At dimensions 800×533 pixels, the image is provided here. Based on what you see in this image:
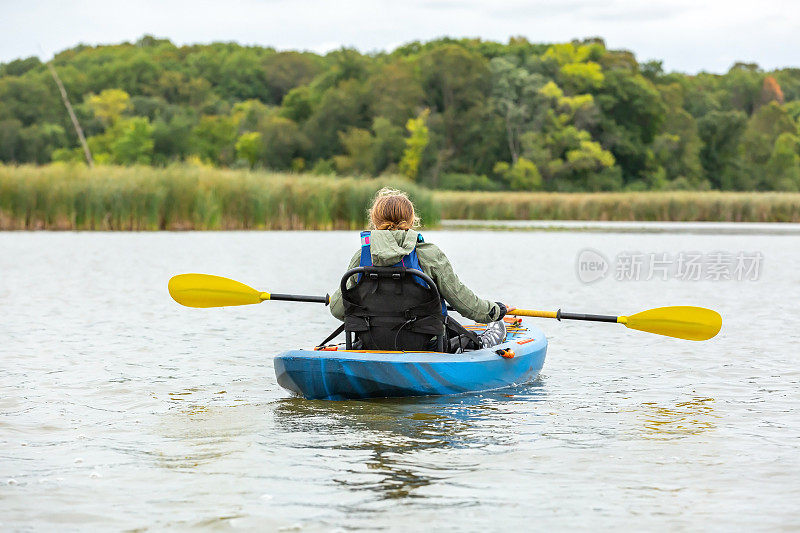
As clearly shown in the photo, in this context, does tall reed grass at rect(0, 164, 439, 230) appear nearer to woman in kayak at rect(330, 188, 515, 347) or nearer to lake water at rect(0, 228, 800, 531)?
lake water at rect(0, 228, 800, 531)

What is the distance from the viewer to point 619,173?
203 feet

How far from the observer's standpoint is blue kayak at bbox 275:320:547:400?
231 inches

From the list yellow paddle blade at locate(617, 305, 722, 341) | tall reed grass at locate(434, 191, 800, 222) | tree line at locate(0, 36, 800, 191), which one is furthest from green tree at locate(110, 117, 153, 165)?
yellow paddle blade at locate(617, 305, 722, 341)

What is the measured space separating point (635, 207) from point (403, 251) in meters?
32.3

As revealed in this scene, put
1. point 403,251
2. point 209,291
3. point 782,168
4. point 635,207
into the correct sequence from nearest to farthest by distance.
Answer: point 403,251 → point 209,291 → point 635,207 → point 782,168

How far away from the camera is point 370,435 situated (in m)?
5.25

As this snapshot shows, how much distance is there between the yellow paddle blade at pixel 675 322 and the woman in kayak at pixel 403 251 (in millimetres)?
1378

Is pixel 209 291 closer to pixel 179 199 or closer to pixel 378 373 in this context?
pixel 378 373

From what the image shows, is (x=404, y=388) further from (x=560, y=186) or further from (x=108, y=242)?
(x=560, y=186)

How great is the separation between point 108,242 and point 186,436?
16.5 m

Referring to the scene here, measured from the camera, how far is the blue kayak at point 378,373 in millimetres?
5879

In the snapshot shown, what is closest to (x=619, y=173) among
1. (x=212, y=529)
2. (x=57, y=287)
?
(x=57, y=287)

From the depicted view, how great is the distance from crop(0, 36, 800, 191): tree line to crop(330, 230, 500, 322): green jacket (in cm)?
5472

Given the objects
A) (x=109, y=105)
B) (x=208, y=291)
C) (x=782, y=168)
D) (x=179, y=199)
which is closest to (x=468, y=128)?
(x=782, y=168)
